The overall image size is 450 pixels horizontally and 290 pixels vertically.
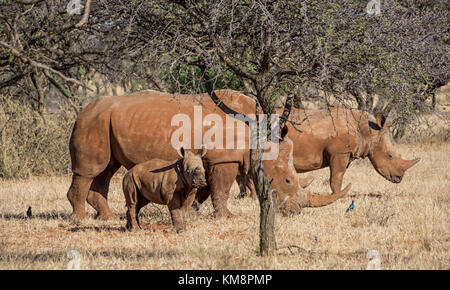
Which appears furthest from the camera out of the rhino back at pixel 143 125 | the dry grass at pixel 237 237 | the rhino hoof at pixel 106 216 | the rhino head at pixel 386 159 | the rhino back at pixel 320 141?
the rhino head at pixel 386 159

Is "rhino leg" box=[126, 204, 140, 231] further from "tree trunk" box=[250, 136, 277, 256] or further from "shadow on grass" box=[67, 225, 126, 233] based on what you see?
"tree trunk" box=[250, 136, 277, 256]

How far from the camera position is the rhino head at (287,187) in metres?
9.12

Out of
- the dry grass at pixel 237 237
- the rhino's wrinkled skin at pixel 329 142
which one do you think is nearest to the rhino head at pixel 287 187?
the dry grass at pixel 237 237

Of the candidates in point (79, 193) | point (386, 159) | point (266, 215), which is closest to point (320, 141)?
point (386, 159)

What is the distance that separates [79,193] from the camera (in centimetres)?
965

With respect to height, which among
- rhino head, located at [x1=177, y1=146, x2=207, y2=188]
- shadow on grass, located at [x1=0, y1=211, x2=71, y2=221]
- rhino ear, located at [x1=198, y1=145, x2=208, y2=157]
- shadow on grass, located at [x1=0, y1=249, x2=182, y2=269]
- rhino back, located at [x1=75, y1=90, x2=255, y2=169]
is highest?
rhino back, located at [x1=75, y1=90, x2=255, y2=169]

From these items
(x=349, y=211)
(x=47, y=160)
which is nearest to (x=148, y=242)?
(x=349, y=211)

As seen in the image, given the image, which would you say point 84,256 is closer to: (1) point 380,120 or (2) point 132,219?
(2) point 132,219

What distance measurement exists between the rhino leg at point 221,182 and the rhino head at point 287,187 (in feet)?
1.55

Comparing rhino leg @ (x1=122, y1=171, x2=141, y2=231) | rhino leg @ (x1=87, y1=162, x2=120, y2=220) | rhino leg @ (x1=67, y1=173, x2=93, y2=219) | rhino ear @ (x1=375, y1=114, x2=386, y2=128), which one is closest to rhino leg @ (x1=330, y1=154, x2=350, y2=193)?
rhino ear @ (x1=375, y1=114, x2=386, y2=128)

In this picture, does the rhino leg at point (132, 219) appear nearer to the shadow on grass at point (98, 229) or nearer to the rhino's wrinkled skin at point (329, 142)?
the shadow on grass at point (98, 229)

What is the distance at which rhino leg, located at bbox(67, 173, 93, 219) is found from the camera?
31.5ft

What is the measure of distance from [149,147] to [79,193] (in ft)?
3.76

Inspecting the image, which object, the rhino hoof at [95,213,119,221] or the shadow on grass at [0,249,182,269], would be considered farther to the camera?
the rhino hoof at [95,213,119,221]
